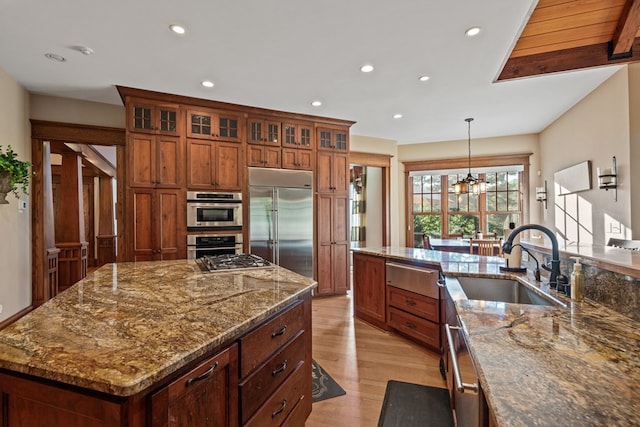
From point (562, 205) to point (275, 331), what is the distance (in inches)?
207

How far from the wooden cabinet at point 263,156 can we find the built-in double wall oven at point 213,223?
1.70 feet

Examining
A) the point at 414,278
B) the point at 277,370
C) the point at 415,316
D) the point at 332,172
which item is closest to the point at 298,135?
the point at 332,172

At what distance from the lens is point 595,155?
152 inches

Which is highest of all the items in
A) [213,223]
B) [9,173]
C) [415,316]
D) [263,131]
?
[263,131]

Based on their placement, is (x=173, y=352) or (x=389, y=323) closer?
(x=173, y=352)

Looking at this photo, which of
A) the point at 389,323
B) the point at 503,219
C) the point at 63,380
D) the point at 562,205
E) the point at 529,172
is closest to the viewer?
the point at 63,380

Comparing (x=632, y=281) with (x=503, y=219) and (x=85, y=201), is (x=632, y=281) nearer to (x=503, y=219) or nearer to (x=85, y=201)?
(x=503, y=219)

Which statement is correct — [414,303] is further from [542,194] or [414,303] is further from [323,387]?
[542,194]

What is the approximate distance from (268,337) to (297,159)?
3.47 metres

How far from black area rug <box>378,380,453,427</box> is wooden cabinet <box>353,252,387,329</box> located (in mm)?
1046

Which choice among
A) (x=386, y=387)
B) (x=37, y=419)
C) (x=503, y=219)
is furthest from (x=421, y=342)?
(x=503, y=219)

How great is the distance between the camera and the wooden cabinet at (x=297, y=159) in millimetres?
4391

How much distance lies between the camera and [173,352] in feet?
2.77

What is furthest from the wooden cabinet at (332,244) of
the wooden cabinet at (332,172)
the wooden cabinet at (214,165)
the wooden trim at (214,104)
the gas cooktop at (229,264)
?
the gas cooktop at (229,264)
